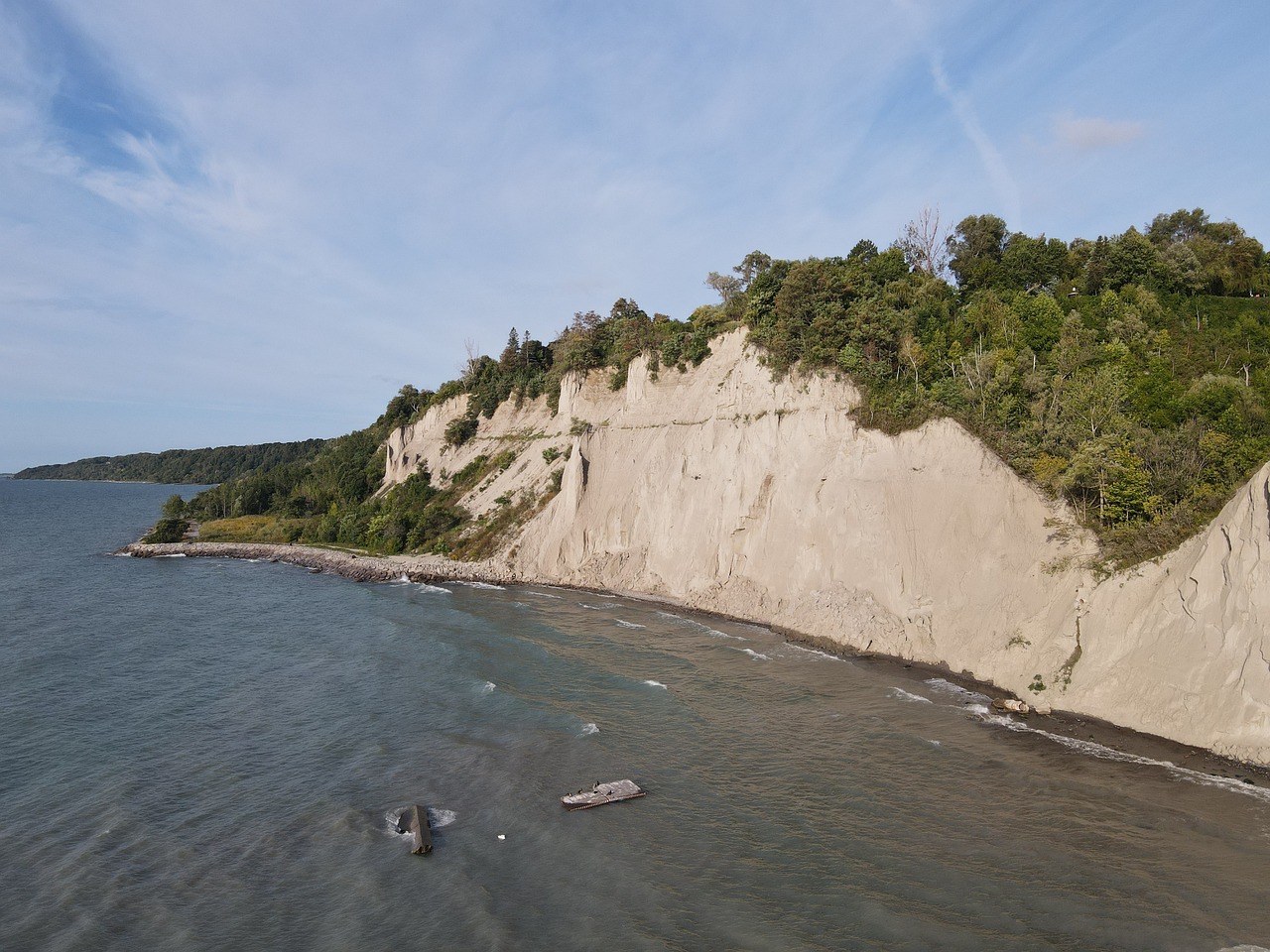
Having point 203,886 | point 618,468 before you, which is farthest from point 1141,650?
point 618,468

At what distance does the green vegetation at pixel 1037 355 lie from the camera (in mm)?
25023

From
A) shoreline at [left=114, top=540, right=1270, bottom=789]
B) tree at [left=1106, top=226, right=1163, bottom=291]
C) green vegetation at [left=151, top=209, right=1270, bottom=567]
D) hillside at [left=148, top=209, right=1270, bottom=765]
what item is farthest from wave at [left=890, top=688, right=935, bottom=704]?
tree at [left=1106, top=226, right=1163, bottom=291]

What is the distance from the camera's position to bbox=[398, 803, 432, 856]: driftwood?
15.6 m

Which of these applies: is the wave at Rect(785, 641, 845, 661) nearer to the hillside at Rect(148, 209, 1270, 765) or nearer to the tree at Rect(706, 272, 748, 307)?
the hillside at Rect(148, 209, 1270, 765)

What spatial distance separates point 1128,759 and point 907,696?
6691 millimetres

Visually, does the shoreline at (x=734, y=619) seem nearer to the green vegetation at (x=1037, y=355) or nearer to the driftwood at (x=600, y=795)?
the green vegetation at (x=1037, y=355)

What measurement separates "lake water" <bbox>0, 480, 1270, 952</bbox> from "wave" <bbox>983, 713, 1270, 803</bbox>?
0.09 m

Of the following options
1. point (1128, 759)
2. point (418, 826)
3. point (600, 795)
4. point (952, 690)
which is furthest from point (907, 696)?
point (418, 826)

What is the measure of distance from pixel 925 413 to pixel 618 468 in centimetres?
2199

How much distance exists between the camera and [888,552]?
1185 inches

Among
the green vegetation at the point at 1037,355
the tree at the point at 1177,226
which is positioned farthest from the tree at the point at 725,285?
the tree at the point at 1177,226

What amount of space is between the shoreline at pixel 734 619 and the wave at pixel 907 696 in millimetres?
1669

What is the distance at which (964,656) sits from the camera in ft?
86.9

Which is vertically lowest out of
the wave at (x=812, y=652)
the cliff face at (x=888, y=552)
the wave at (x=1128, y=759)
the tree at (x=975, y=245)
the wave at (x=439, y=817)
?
the wave at (x=439, y=817)
